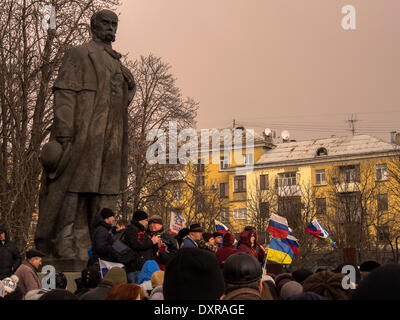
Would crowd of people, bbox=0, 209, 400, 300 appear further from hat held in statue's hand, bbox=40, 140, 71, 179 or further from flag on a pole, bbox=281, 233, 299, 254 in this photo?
hat held in statue's hand, bbox=40, 140, 71, 179

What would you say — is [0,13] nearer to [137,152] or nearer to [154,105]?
[137,152]

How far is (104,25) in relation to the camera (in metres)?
9.45

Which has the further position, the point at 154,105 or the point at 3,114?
the point at 154,105

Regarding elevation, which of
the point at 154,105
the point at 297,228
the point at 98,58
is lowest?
the point at 297,228

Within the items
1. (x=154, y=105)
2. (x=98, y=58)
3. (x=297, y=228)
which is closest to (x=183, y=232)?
(x=98, y=58)

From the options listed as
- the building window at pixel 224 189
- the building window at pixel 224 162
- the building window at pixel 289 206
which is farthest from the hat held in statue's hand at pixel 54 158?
the building window at pixel 224 162

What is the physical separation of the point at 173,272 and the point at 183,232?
281 inches

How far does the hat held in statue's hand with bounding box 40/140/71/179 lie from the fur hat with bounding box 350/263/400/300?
6.80 metres

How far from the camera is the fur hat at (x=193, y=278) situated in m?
3.28

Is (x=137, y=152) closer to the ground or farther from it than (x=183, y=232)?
farther from it

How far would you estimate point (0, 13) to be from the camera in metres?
22.9

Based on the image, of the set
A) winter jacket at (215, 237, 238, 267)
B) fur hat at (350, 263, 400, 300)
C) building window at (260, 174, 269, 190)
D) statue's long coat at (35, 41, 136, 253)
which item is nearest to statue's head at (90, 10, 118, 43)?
statue's long coat at (35, 41, 136, 253)

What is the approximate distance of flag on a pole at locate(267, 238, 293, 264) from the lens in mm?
12148

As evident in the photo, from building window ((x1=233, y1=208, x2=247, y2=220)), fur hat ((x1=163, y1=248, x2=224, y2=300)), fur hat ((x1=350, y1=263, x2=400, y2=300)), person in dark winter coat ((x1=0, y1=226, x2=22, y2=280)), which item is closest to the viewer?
fur hat ((x1=350, y1=263, x2=400, y2=300))
